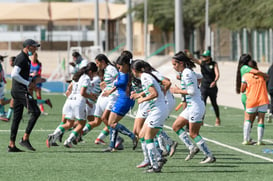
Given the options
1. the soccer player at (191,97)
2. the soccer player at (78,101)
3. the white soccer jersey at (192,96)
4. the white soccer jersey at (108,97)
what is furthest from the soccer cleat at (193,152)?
the soccer player at (78,101)

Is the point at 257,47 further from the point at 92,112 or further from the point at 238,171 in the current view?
the point at 238,171

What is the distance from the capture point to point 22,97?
1589cm

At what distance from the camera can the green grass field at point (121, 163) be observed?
12.6 metres

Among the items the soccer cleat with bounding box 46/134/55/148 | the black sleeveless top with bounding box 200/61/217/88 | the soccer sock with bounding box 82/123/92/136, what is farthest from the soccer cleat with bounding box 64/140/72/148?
the black sleeveless top with bounding box 200/61/217/88

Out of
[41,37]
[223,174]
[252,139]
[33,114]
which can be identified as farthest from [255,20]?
[41,37]

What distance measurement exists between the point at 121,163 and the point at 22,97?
268 cm

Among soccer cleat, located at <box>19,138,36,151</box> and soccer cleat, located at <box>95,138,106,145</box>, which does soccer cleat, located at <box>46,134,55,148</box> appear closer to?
soccer cleat, located at <box>19,138,36,151</box>

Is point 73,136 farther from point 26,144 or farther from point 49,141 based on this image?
point 26,144

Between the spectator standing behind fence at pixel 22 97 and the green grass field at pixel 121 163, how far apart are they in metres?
0.36

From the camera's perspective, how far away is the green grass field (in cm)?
1262

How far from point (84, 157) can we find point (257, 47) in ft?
156

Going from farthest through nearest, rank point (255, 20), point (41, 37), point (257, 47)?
point (41, 37) → point (257, 47) → point (255, 20)

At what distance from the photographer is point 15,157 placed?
592 inches

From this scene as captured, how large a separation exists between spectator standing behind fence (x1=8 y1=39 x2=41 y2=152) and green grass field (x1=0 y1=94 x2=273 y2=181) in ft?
1.19
